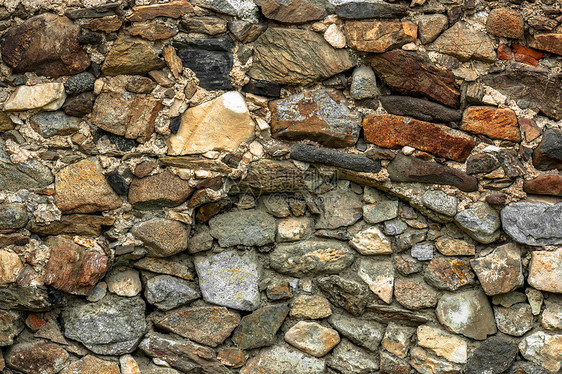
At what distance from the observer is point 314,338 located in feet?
8.02

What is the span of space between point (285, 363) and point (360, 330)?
0.36m

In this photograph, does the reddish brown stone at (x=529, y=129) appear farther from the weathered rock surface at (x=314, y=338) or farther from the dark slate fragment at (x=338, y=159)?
the weathered rock surface at (x=314, y=338)

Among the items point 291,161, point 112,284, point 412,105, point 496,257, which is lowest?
point 112,284

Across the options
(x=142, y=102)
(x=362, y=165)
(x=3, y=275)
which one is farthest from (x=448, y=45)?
(x=3, y=275)

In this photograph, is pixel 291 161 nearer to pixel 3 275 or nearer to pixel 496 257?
pixel 496 257

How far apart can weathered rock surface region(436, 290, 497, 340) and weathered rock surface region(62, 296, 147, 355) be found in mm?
1332

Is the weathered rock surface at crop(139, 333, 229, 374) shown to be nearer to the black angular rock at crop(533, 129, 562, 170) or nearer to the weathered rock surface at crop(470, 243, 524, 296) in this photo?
the weathered rock surface at crop(470, 243, 524, 296)

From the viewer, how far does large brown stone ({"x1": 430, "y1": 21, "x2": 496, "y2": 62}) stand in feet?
7.66

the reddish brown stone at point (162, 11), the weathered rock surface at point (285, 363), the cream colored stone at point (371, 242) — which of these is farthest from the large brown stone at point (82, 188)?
the cream colored stone at point (371, 242)

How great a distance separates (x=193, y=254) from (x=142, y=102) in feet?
2.34

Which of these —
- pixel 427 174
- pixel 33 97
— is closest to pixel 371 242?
pixel 427 174

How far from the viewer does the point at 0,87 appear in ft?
7.57

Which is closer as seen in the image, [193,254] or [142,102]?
[142,102]

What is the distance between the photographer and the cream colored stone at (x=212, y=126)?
240cm
